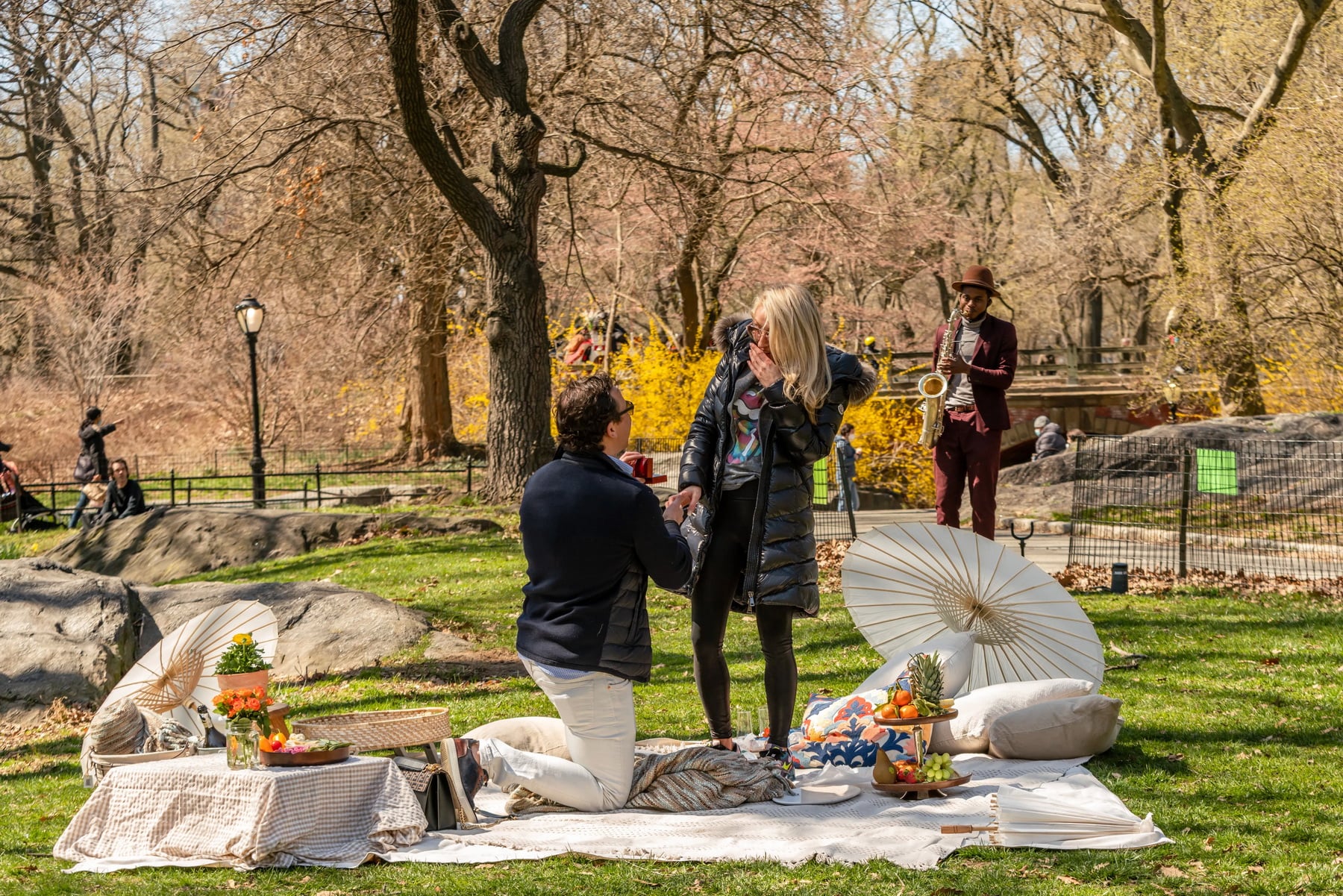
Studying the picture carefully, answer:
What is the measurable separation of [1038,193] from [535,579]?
45.9 m

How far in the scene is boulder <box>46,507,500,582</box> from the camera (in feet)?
51.6

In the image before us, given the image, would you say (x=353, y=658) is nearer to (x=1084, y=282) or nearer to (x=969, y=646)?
(x=969, y=646)

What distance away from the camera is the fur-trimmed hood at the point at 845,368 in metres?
5.68

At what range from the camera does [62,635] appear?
8414 millimetres

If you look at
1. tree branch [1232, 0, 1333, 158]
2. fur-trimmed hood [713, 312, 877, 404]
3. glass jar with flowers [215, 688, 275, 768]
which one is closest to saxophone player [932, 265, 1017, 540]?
fur-trimmed hood [713, 312, 877, 404]

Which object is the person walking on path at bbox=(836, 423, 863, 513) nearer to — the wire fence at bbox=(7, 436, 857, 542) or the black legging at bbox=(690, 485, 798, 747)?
the wire fence at bbox=(7, 436, 857, 542)

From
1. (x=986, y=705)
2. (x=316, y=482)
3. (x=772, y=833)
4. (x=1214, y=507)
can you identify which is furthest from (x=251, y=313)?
(x=772, y=833)

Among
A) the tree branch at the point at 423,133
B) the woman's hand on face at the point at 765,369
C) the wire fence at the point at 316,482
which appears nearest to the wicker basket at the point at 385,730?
the woman's hand on face at the point at 765,369

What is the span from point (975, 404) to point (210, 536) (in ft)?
36.1

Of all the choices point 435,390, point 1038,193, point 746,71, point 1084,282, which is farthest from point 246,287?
point 1038,193

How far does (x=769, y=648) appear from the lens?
224 inches

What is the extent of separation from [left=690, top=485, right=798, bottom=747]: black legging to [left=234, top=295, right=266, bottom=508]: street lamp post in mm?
15709

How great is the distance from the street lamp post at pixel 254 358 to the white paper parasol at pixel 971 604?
15324 millimetres

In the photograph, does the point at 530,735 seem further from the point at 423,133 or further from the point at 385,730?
the point at 423,133
